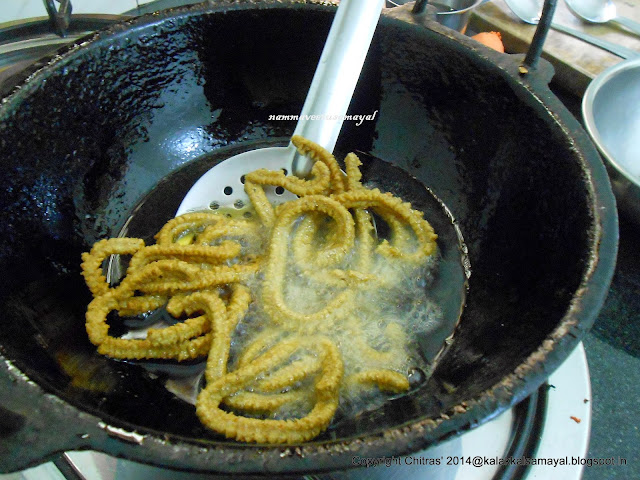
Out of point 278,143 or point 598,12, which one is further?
point 598,12

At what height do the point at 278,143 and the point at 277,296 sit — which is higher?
the point at 278,143

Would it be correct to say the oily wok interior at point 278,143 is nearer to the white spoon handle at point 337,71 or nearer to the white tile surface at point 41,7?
the white spoon handle at point 337,71

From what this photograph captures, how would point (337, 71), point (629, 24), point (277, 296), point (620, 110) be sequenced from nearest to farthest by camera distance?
point (277, 296) → point (337, 71) → point (620, 110) → point (629, 24)

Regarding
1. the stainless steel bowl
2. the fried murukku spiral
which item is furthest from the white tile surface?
the stainless steel bowl

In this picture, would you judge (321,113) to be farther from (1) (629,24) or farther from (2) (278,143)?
(1) (629,24)

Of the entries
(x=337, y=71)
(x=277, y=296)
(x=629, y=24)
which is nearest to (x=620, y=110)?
(x=629, y=24)
